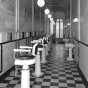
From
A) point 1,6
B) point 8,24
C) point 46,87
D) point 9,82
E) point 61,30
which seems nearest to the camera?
point 46,87

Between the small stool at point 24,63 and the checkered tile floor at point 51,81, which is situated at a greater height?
the small stool at point 24,63

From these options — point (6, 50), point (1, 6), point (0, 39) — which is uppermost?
point (1, 6)

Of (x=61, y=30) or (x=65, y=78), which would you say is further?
(x=61, y=30)

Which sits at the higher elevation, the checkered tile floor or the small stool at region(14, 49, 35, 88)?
the small stool at region(14, 49, 35, 88)

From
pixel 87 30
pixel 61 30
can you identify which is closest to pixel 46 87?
pixel 87 30

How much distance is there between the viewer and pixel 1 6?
4.54m

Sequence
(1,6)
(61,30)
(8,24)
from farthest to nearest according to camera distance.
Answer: (61,30) < (8,24) < (1,6)

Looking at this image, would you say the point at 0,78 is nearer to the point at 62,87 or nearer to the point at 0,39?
the point at 0,39

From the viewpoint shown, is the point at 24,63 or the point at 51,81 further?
the point at 51,81

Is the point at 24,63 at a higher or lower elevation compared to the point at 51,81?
higher

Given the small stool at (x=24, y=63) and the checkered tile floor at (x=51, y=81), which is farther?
the checkered tile floor at (x=51, y=81)

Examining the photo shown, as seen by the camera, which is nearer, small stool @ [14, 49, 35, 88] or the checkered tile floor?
small stool @ [14, 49, 35, 88]

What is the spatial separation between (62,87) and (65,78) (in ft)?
2.48

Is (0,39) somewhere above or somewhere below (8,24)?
below
